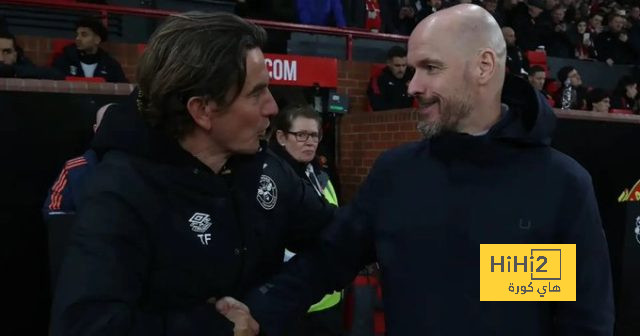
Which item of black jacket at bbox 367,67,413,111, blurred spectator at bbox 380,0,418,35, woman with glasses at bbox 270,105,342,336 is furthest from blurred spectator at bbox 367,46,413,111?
woman with glasses at bbox 270,105,342,336

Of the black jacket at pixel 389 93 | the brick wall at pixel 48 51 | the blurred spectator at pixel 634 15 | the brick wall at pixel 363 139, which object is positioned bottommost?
the brick wall at pixel 363 139

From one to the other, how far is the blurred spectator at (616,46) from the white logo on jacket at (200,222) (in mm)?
12663

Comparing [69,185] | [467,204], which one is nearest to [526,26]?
[69,185]

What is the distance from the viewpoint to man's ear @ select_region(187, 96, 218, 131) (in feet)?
5.41

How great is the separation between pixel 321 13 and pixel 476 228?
7.62 meters

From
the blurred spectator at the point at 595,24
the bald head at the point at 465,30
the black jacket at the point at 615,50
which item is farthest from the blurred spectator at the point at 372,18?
Answer: the bald head at the point at 465,30

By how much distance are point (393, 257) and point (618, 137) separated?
183 inches

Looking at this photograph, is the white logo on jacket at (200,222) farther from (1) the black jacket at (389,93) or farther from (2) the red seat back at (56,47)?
(1) the black jacket at (389,93)

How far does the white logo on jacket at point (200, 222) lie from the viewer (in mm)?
1677

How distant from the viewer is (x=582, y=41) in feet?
41.9

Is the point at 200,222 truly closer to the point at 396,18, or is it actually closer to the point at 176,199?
the point at 176,199

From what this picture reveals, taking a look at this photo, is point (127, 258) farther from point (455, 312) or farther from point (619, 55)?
point (619, 55)

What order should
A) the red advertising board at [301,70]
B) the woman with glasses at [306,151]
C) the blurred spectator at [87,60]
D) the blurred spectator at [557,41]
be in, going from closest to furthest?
the woman with glasses at [306,151], the blurred spectator at [87,60], the red advertising board at [301,70], the blurred spectator at [557,41]

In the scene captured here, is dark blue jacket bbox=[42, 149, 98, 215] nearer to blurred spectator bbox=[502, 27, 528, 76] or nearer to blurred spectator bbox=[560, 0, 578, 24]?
blurred spectator bbox=[502, 27, 528, 76]
